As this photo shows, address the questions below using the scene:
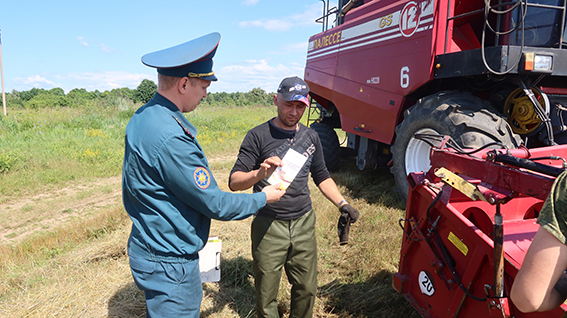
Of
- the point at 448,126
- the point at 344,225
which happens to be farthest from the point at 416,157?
the point at 344,225

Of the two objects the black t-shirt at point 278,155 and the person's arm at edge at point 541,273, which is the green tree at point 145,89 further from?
the person's arm at edge at point 541,273

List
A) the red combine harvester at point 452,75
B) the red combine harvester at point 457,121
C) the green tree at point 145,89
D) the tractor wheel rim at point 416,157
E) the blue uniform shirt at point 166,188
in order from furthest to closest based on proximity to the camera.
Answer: the green tree at point 145,89 < the tractor wheel rim at point 416,157 < the red combine harvester at point 452,75 < the red combine harvester at point 457,121 < the blue uniform shirt at point 166,188

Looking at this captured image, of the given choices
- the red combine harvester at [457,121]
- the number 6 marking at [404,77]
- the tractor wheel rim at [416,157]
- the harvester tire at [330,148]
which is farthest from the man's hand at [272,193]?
the harvester tire at [330,148]

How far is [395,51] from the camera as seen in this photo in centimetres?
434

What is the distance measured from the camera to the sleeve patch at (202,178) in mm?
1474

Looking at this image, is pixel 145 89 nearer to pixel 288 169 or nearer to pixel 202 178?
pixel 288 169

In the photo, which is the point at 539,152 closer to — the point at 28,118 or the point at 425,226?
the point at 425,226

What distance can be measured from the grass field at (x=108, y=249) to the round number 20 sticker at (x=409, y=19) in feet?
7.24

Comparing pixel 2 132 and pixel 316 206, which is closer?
pixel 316 206

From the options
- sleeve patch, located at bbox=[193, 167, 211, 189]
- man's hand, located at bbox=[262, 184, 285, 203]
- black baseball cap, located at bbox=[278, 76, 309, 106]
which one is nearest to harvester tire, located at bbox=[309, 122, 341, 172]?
black baseball cap, located at bbox=[278, 76, 309, 106]

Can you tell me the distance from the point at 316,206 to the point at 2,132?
11.1 metres

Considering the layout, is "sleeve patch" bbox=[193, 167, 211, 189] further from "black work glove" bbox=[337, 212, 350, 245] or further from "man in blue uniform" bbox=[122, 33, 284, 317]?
"black work glove" bbox=[337, 212, 350, 245]

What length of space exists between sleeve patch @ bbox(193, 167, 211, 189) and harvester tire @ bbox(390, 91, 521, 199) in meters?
2.66

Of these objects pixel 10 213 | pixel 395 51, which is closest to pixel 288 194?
pixel 395 51
